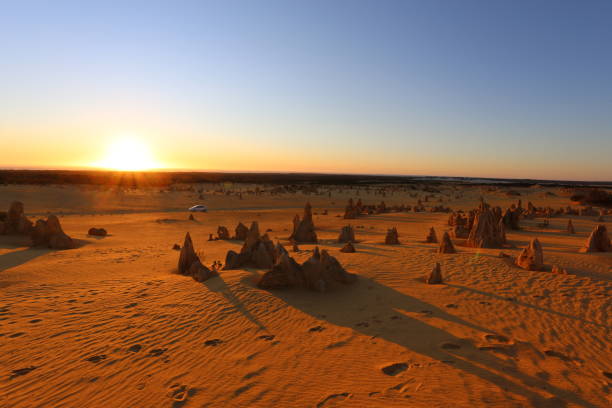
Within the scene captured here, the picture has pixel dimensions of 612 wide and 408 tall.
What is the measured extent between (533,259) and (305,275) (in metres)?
7.15

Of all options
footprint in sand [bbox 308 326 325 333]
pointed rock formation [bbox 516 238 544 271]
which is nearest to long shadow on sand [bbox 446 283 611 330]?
pointed rock formation [bbox 516 238 544 271]

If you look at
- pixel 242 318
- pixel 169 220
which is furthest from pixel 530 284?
pixel 169 220

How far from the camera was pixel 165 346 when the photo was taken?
612 cm

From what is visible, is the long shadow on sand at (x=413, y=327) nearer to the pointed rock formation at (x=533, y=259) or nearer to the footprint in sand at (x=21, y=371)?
the footprint in sand at (x=21, y=371)

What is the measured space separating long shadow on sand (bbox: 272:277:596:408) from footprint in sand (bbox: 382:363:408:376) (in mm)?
560

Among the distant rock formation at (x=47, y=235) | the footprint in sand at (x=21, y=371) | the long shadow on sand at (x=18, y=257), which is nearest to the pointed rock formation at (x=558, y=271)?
the footprint in sand at (x=21, y=371)

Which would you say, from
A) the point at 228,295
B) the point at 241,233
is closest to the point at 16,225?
the point at 241,233

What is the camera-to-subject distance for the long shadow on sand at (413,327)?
496 cm

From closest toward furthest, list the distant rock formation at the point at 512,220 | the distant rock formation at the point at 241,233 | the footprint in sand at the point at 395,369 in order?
the footprint in sand at the point at 395,369, the distant rock formation at the point at 241,233, the distant rock formation at the point at 512,220

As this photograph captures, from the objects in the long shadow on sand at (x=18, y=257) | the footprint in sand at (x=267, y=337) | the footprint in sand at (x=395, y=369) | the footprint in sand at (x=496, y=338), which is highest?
the footprint in sand at (x=496, y=338)

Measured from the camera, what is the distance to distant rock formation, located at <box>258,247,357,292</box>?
905 centimetres

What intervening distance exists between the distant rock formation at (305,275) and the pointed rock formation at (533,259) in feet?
19.0

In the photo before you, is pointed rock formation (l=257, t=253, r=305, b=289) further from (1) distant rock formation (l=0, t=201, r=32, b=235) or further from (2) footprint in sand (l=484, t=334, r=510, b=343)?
(1) distant rock formation (l=0, t=201, r=32, b=235)

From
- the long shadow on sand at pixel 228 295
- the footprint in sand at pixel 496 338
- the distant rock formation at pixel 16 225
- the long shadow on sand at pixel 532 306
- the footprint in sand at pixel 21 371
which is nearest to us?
the footprint in sand at pixel 21 371
